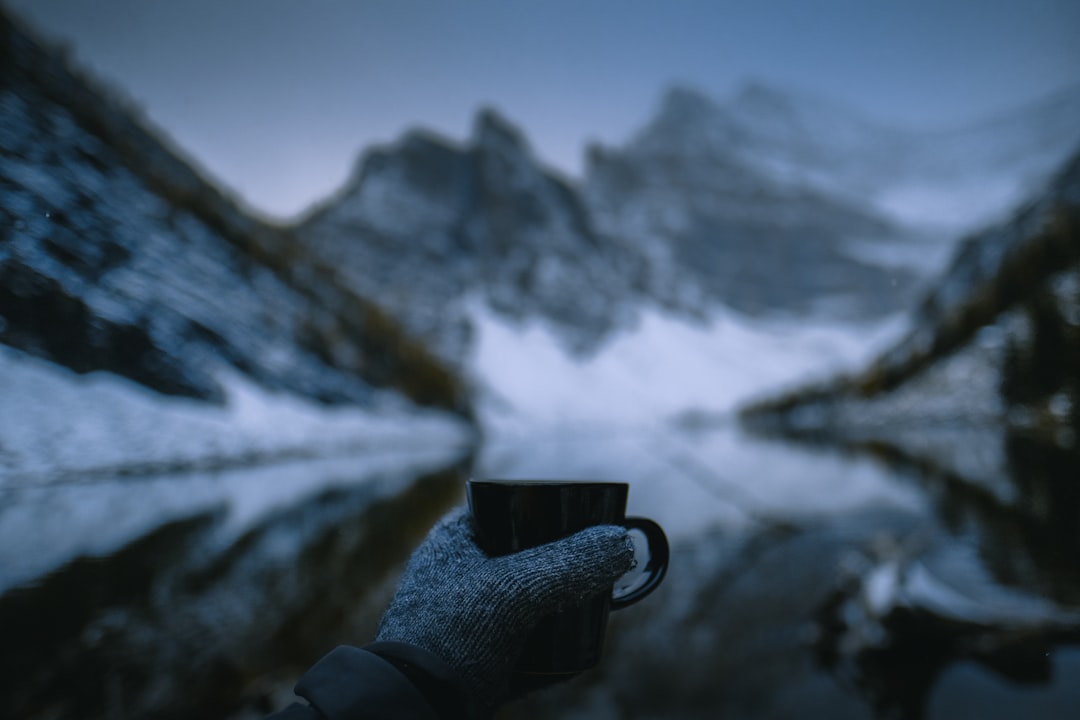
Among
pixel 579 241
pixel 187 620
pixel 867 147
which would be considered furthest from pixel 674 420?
pixel 867 147

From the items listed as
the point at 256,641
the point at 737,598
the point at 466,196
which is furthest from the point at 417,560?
the point at 466,196

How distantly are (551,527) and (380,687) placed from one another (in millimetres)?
325

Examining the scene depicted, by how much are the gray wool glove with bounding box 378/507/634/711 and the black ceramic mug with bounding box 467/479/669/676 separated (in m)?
0.02

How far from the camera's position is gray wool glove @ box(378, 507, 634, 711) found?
0.82 metres

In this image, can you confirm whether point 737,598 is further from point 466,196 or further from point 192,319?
point 466,196

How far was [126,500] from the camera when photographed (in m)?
4.52

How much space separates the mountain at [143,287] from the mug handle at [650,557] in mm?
1750

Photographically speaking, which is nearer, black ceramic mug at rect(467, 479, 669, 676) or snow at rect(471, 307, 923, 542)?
black ceramic mug at rect(467, 479, 669, 676)

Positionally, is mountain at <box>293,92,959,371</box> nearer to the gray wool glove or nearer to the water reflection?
the water reflection

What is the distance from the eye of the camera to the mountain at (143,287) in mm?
1680

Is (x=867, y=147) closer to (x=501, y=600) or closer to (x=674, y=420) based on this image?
(x=674, y=420)

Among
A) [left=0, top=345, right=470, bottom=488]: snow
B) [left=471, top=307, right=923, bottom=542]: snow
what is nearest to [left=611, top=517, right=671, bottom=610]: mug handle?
[left=0, top=345, right=470, bottom=488]: snow

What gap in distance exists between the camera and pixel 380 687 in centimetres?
68

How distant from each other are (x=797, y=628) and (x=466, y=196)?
204ft
